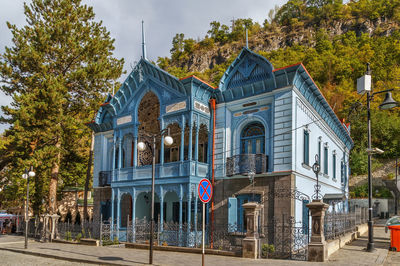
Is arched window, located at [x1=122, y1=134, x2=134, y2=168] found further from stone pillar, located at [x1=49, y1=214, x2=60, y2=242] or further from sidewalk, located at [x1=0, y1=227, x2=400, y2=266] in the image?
sidewalk, located at [x1=0, y1=227, x2=400, y2=266]

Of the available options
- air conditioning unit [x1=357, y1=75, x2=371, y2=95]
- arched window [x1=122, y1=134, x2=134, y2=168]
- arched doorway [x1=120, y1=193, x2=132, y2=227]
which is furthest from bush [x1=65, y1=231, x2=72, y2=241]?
air conditioning unit [x1=357, y1=75, x2=371, y2=95]

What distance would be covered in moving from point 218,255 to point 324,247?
4027 millimetres

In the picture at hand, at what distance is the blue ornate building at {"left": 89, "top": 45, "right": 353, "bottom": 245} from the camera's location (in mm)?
15961

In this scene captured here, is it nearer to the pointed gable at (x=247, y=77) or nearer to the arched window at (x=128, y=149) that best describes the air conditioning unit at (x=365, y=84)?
the pointed gable at (x=247, y=77)

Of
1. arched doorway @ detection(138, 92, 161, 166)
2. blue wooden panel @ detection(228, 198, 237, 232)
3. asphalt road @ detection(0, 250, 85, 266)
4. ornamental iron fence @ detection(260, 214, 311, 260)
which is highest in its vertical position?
arched doorway @ detection(138, 92, 161, 166)

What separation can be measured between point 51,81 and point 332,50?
5622 cm

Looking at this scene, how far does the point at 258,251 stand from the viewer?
12.9 meters

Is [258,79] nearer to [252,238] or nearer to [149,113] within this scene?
[149,113]

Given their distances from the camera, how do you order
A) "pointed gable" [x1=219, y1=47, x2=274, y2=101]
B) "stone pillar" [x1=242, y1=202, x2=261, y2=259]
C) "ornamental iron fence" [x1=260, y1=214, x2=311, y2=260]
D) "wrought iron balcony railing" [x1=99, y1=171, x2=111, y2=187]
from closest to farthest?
"ornamental iron fence" [x1=260, y1=214, x2=311, y2=260] < "stone pillar" [x1=242, y1=202, x2=261, y2=259] < "pointed gable" [x1=219, y1=47, x2=274, y2=101] < "wrought iron balcony railing" [x1=99, y1=171, x2=111, y2=187]

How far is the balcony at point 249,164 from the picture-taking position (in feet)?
53.0

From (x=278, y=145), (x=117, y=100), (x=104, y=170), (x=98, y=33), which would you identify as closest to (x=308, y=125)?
(x=278, y=145)

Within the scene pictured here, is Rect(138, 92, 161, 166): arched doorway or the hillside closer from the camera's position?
Rect(138, 92, 161, 166): arched doorway

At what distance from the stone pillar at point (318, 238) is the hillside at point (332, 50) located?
14.4 m

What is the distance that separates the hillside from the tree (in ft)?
63.6
